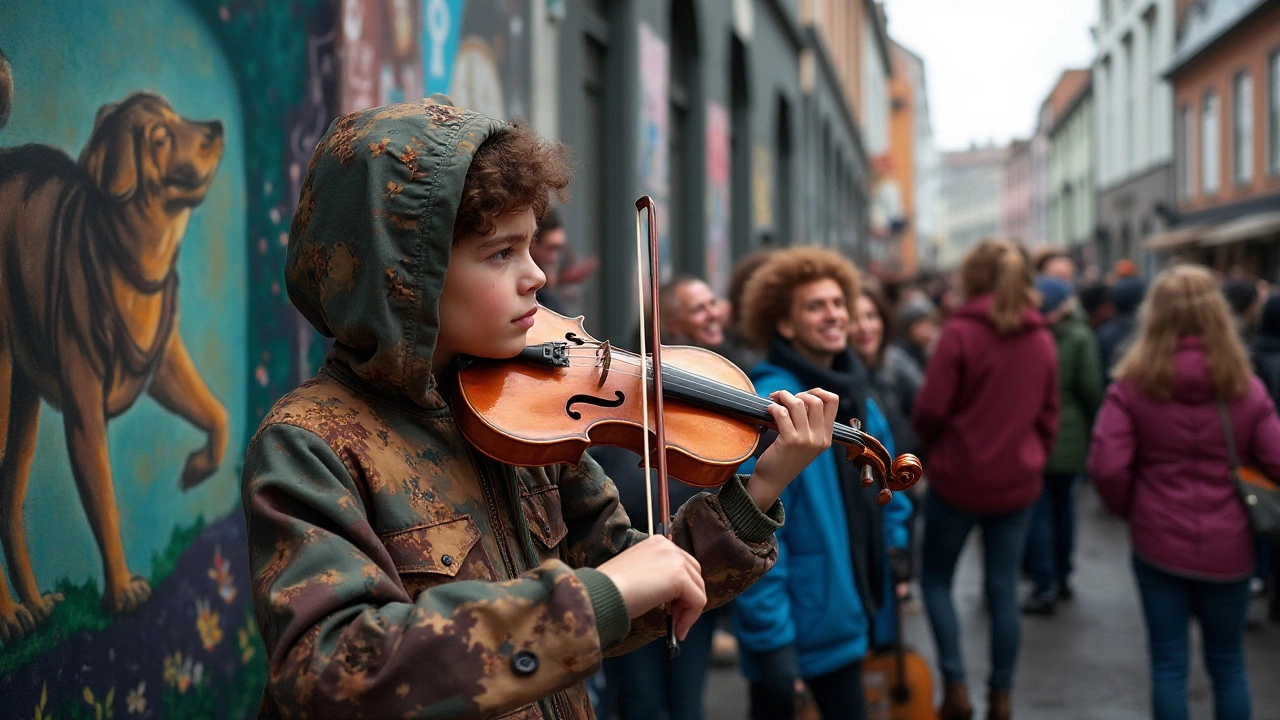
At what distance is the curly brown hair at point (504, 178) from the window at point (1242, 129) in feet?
82.4

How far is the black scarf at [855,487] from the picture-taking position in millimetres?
3928

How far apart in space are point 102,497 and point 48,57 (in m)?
1.01

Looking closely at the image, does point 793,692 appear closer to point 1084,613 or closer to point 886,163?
point 1084,613

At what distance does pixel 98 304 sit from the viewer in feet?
9.24

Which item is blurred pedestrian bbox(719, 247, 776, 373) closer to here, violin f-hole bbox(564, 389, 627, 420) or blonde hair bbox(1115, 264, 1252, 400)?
blonde hair bbox(1115, 264, 1252, 400)

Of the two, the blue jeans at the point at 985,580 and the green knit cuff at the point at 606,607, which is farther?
the blue jeans at the point at 985,580

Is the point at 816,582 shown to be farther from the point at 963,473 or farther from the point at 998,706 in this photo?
the point at 998,706

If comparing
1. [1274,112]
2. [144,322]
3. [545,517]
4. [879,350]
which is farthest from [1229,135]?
[545,517]

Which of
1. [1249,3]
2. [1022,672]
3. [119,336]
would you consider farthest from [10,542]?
[1249,3]

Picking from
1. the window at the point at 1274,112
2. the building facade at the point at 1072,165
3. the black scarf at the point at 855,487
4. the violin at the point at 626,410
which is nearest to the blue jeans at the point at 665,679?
the black scarf at the point at 855,487

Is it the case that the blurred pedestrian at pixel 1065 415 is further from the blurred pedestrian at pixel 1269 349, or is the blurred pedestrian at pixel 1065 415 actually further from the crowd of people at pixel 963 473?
the crowd of people at pixel 963 473

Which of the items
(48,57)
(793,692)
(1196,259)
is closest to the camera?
(48,57)

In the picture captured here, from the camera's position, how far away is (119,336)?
2898 mm

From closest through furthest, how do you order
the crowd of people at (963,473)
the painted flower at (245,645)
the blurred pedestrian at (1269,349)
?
the painted flower at (245,645) → the crowd of people at (963,473) → the blurred pedestrian at (1269,349)
